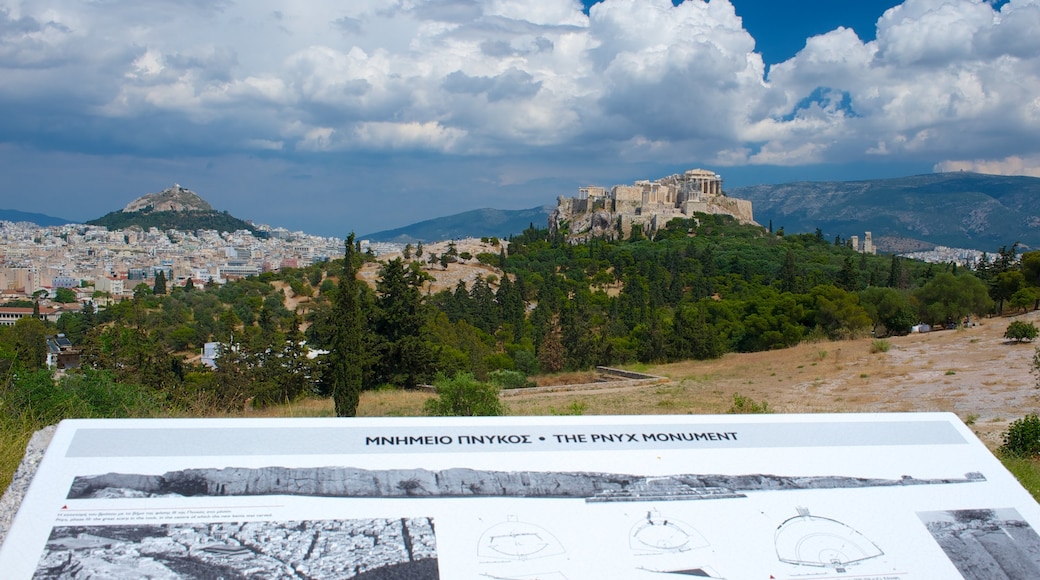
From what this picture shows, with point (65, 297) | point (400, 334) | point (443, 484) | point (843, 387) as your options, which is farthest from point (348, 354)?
point (65, 297)

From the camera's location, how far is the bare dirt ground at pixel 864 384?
13.0 m

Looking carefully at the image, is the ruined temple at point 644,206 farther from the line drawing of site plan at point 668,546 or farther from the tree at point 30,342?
the line drawing of site plan at point 668,546

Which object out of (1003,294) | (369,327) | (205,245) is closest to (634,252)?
(1003,294)

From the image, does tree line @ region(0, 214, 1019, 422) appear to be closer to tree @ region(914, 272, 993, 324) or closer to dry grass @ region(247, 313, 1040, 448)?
tree @ region(914, 272, 993, 324)

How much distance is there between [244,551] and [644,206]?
3397 inches

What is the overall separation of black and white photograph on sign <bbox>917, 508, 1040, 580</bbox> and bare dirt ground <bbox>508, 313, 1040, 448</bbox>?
6.78 meters

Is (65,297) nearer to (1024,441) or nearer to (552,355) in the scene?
(552,355)

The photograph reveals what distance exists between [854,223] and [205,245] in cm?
15506

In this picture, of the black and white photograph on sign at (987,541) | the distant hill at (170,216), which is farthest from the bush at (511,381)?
the distant hill at (170,216)

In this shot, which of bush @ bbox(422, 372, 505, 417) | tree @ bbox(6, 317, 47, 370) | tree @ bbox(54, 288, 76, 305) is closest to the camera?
bush @ bbox(422, 372, 505, 417)

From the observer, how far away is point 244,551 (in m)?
2.45

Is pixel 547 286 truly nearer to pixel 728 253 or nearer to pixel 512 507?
pixel 728 253

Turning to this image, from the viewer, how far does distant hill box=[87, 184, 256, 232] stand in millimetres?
178000

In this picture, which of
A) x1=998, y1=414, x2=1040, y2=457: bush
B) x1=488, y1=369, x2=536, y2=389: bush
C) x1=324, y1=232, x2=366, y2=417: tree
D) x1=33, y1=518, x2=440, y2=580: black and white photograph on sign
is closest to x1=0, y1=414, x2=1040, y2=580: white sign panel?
x1=33, y1=518, x2=440, y2=580: black and white photograph on sign
